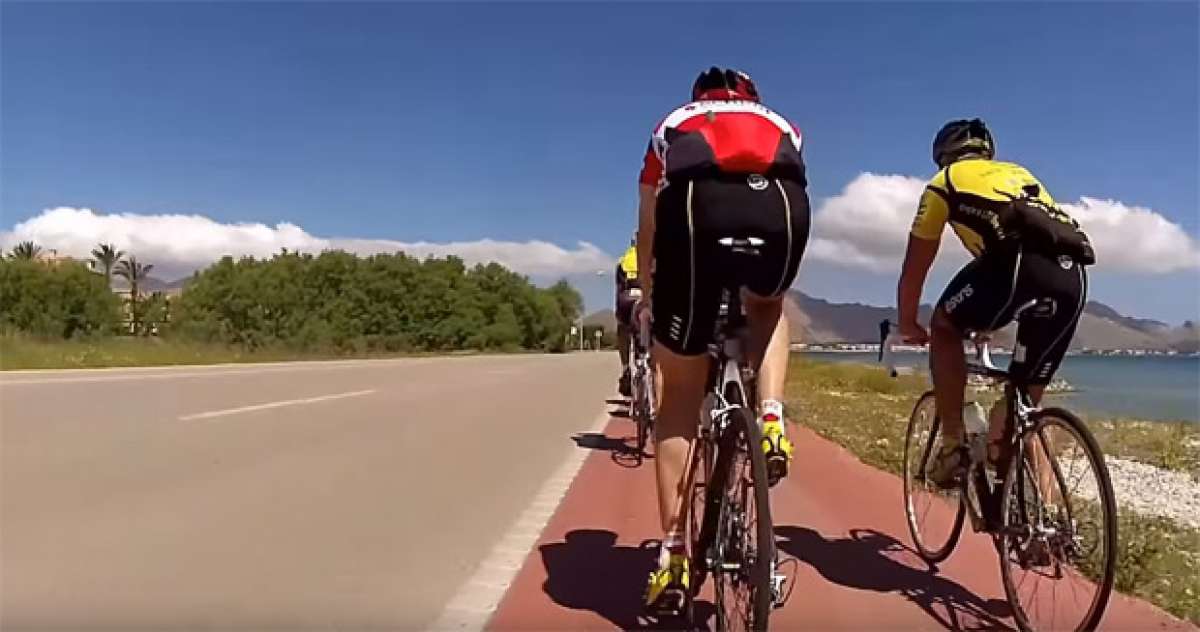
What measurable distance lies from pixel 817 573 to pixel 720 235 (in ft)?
6.77

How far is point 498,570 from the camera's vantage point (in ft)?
15.1

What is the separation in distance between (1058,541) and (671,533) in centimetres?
132

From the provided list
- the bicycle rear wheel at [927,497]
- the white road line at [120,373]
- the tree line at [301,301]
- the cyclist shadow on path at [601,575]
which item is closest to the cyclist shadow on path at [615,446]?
the cyclist shadow on path at [601,575]

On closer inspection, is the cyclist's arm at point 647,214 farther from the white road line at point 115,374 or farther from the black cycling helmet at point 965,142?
the white road line at point 115,374

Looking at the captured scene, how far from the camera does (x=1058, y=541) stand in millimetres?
3438

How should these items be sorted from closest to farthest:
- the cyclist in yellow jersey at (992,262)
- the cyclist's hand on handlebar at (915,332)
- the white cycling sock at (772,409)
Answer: the white cycling sock at (772,409) → the cyclist in yellow jersey at (992,262) → the cyclist's hand on handlebar at (915,332)

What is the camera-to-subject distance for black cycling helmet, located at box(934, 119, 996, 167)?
3998 millimetres

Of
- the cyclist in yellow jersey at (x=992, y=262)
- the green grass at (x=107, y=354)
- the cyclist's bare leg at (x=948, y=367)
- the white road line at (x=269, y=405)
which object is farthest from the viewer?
the green grass at (x=107, y=354)

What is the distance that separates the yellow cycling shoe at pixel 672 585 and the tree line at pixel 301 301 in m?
71.6

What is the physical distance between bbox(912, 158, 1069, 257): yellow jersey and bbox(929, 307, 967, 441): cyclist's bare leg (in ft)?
1.20

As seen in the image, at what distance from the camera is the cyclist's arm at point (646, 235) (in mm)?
3346

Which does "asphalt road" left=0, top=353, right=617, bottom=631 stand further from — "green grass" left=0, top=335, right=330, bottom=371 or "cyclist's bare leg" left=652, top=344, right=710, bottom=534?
"green grass" left=0, top=335, right=330, bottom=371

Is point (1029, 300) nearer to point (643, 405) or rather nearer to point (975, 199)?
point (975, 199)

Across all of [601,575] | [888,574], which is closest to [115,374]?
[601,575]
